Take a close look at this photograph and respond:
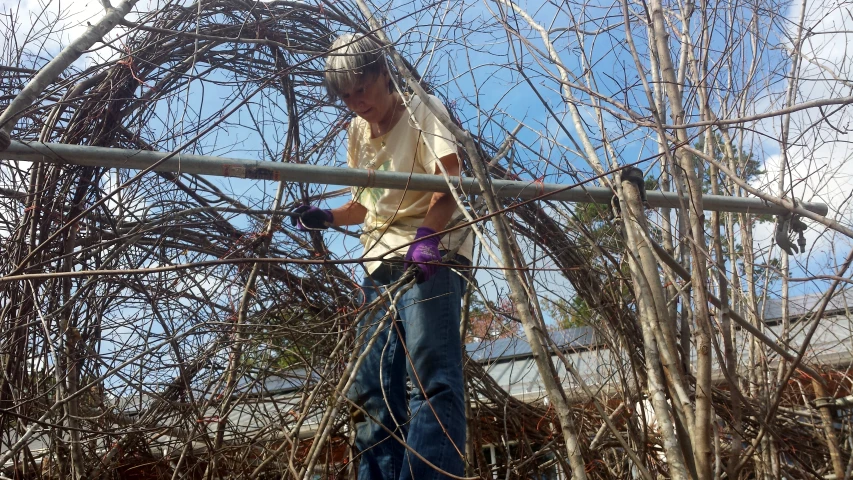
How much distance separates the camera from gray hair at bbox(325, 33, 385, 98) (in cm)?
199

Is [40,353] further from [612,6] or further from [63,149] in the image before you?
[612,6]

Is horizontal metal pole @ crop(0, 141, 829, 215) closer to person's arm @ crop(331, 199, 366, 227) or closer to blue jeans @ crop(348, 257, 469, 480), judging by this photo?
blue jeans @ crop(348, 257, 469, 480)

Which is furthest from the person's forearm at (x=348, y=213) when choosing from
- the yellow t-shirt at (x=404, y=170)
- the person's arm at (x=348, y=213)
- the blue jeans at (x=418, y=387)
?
the blue jeans at (x=418, y=387)

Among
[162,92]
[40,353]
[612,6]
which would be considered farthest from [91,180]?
[612,6]

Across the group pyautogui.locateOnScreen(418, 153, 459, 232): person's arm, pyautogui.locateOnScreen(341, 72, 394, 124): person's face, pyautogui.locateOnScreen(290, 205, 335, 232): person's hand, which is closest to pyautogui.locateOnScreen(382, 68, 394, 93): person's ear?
pyautogui.locateOnScreen(341, 72, 394, 124): person's face

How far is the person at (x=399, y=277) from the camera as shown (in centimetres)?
171

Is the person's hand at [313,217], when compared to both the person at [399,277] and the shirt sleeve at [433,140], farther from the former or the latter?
the shirt sleeve at [433,140]

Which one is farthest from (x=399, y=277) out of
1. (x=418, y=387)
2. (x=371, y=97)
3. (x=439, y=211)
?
(x=371, y=97)

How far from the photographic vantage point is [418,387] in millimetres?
1780

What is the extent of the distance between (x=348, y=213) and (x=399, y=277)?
45 cm

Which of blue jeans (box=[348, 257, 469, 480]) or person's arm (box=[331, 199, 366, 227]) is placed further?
person's arm (box=[331, 199, 366, 227])

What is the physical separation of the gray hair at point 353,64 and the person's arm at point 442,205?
0.37 meters

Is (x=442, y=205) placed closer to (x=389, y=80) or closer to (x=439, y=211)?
(x=439, y=211)

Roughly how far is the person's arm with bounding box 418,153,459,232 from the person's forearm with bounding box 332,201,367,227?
1.72 feet
